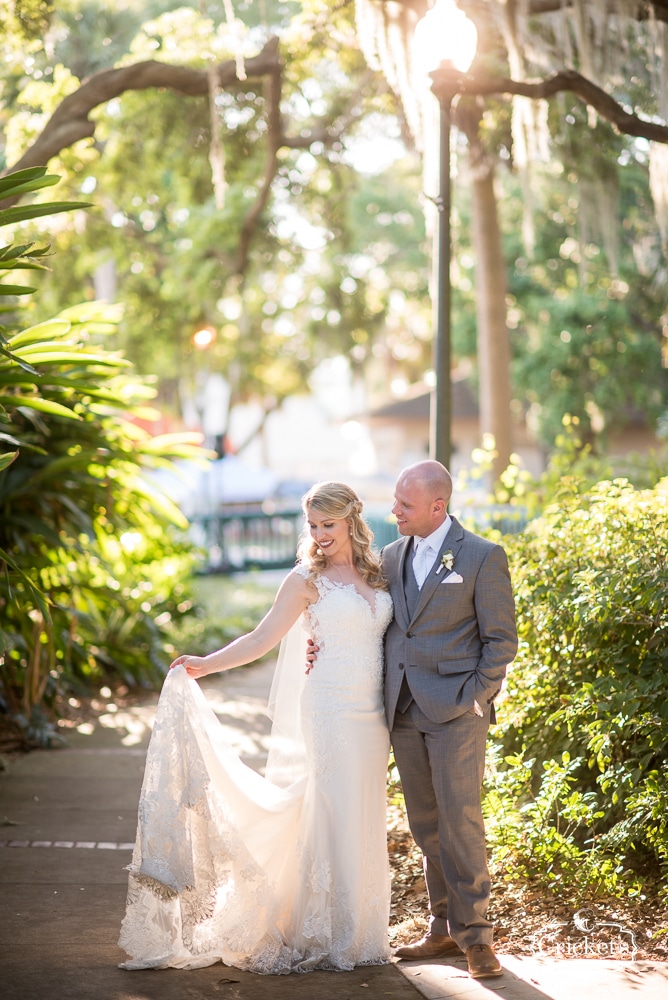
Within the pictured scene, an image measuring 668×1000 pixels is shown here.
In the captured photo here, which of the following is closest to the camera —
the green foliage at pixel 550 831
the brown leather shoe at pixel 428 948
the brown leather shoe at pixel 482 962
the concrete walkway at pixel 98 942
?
the concrete walkway at pixel 98 942

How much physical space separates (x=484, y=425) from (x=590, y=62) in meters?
6.78

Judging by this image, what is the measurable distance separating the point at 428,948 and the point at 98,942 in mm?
1360

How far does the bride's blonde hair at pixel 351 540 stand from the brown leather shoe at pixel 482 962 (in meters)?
1.46

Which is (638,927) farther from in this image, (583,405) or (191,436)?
(583,405)

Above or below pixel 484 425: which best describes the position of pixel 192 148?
above

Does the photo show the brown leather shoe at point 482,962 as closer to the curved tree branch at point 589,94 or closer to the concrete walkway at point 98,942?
the concrete walkway at point 98,942

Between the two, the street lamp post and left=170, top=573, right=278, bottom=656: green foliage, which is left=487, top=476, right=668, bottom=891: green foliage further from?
left=170, top=573, right=278, bottom=656: green foliage

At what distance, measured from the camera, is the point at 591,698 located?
197 inches

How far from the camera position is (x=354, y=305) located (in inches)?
1113

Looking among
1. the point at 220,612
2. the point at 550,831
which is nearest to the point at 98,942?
the point at 550,831

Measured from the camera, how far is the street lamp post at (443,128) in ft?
21.2

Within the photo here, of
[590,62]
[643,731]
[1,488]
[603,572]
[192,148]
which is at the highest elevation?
[192,148]

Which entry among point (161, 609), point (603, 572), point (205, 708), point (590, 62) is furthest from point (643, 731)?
point (161, 609)

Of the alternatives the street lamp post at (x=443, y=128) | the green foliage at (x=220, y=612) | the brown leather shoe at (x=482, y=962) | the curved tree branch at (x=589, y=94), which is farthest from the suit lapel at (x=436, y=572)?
the green foliage at (x=220, y=612)
